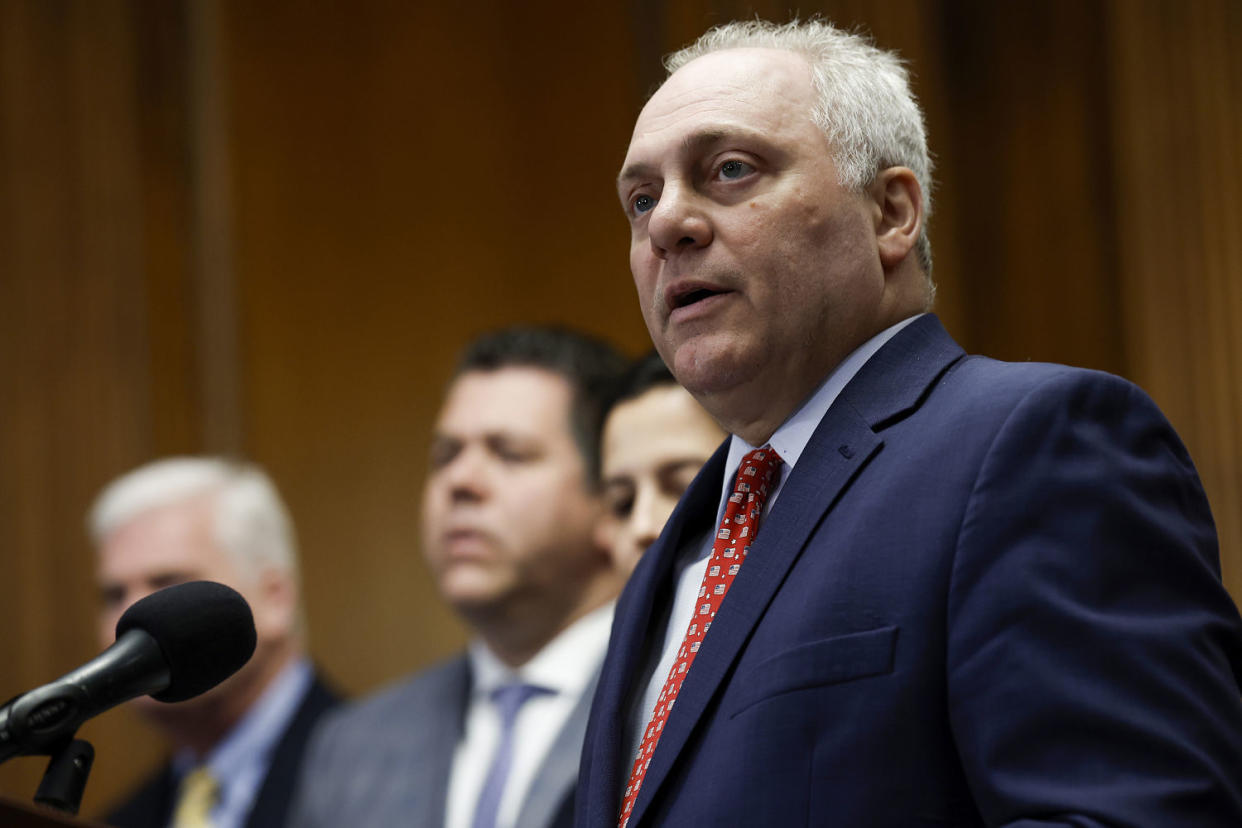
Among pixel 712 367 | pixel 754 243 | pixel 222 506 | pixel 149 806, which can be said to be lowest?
pixel 149 806

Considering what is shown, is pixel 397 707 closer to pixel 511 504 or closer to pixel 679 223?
pixel 511 504

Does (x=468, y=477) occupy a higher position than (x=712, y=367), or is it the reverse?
(x=712, y=367)

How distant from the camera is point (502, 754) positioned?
3047 mm

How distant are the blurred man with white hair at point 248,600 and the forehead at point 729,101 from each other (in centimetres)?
241

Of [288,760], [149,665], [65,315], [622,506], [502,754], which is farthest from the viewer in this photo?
[65,315]

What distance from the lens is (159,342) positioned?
15.1ft

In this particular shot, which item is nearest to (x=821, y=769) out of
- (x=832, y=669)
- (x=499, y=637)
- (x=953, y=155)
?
(x=832, y=669)

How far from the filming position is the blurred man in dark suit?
1233 mm

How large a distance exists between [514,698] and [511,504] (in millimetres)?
448

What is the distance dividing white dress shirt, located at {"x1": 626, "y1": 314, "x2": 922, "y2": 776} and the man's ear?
83 mm

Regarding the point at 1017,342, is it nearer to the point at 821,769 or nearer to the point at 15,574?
the point at 821,769

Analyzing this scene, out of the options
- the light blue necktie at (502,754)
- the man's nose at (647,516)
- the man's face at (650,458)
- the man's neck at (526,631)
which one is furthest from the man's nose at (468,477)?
the man's nose at (647,516)

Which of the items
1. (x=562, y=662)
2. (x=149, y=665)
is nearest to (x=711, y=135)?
(x=149, y=665)

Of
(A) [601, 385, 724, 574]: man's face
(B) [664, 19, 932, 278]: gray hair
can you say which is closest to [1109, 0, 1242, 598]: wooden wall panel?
(A) [601, 385, 724, 574]: man's face
